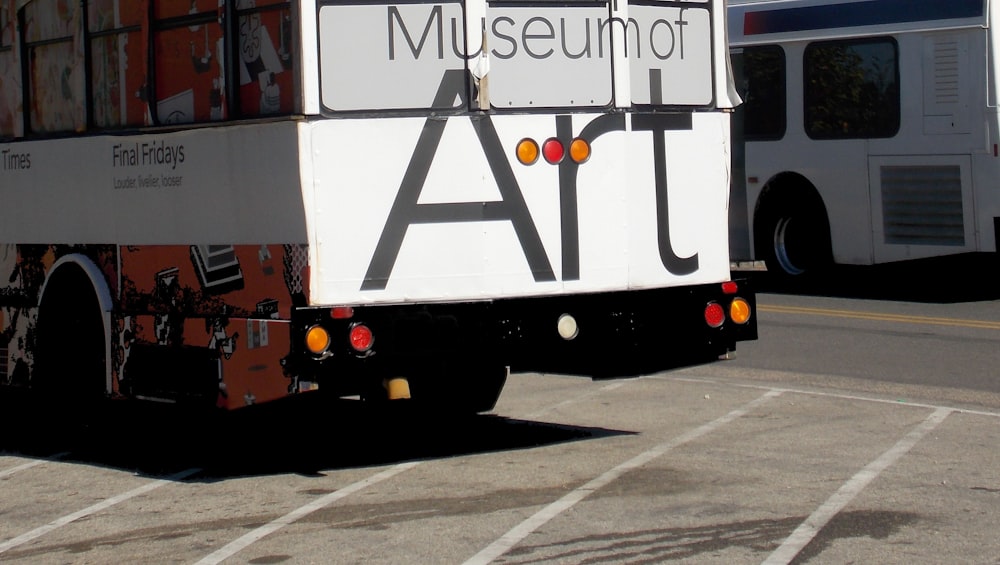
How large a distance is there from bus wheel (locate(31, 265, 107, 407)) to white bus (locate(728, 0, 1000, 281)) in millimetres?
9874

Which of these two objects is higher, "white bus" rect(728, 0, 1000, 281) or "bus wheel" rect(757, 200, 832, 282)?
"white bus" rect(728, 0, 1000, 281)

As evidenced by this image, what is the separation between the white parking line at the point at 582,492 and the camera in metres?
7.23

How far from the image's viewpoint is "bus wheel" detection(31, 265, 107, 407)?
407 inches

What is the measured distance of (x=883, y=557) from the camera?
6965mm

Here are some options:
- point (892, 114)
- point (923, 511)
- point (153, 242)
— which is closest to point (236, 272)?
point (153, 242)

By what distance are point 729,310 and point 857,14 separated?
9.96 meters

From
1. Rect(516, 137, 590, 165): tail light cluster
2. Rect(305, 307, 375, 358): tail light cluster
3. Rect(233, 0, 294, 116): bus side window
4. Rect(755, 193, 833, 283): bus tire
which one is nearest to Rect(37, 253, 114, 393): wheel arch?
Rect(233, 0, 294, 116): bus side window

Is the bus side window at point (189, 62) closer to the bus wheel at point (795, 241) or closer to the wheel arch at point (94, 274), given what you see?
the wheel arch at point (94, 274)

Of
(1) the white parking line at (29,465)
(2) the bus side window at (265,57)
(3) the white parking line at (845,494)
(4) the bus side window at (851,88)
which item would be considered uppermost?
(4) the bus side window at (851,88)

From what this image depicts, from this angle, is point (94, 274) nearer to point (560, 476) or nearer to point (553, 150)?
point (553, 150)

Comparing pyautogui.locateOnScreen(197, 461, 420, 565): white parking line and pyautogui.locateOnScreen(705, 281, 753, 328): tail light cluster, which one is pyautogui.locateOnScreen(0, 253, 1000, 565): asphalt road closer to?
pyautogui.locateOnScreen(197, 461, 420, 565): white parking line

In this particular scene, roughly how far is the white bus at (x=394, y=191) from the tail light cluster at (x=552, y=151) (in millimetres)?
11

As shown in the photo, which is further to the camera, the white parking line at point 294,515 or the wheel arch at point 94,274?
the wheel arch at point 94,274

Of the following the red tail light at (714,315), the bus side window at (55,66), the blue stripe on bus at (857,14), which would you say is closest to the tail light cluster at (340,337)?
the red tail light at (714,315)
